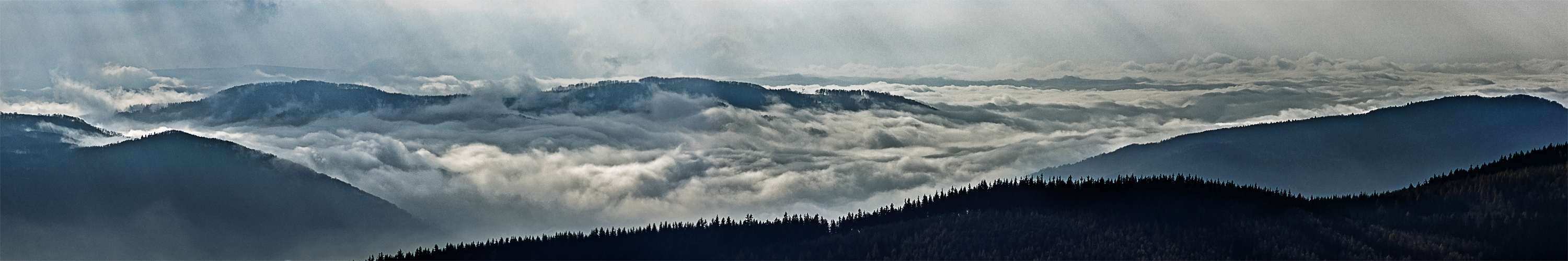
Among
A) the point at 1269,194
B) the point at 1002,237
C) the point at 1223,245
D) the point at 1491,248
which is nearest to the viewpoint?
the point at 1491,248

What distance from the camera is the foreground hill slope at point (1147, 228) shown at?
8675 centimetres

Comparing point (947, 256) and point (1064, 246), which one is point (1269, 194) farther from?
point (947, 256)

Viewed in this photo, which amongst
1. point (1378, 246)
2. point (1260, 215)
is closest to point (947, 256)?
point (1260, 215)

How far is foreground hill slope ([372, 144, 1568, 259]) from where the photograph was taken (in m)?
86.8

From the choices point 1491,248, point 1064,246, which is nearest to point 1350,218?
point 1491,248

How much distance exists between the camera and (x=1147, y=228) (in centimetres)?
9638

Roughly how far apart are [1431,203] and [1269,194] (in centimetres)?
1435

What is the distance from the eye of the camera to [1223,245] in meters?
89.9

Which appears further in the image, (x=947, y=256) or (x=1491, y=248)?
(x=947, y=256)

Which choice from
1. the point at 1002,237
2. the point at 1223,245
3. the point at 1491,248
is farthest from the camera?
the point at 1002,237

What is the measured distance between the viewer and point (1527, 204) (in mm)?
87562

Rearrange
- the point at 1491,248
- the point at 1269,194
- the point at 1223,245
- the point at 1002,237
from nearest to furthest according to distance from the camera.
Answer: the point at 1491,248, the point at 1223,245, the point at 1002,237, the point at 1269,194

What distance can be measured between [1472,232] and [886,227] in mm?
53258

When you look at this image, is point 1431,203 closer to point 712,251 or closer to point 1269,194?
point 1269,194
